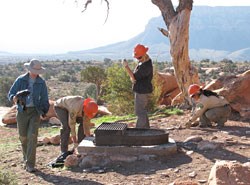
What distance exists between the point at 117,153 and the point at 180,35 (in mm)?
4957

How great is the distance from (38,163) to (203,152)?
9.23 feet

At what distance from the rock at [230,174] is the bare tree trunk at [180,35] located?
22.3 ft

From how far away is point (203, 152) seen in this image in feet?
25.0

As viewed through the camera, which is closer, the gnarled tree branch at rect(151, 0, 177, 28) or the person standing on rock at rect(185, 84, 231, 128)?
the person standing on rock at rect(185, 84, 231, 128)

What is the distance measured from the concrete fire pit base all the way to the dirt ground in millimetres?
121

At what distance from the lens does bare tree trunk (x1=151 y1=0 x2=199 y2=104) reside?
11.5 meters

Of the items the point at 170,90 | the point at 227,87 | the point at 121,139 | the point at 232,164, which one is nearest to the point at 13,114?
the point at 170,90

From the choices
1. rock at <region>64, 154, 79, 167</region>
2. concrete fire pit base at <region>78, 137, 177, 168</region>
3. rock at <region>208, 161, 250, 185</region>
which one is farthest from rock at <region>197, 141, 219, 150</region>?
rock at <region>208, 161, 250, 185</region>

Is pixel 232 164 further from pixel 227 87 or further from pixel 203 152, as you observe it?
pixel 227 87

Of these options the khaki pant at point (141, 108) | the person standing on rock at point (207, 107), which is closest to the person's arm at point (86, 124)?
the khaki pant at point (141, 108)

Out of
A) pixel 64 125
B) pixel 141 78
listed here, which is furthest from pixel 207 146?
pixel 64 125

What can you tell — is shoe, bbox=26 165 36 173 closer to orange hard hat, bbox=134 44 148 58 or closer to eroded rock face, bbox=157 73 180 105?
orange hard hat, bbox=134 44 148 58

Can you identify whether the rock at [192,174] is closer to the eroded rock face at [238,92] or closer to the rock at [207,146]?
the rock at [207,146]

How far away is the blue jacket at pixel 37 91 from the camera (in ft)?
23.5
